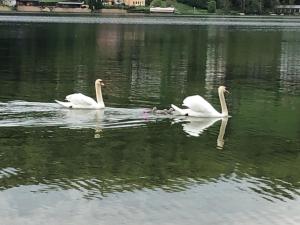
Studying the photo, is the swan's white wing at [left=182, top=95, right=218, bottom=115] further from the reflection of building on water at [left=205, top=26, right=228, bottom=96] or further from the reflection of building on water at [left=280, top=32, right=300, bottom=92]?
the reflection of building on water at [left=280, top=32, right=300, bottom=92]

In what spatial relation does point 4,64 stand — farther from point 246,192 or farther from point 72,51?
point 246,192

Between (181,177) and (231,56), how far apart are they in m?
40.5

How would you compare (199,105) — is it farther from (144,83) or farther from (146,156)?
(144,83)

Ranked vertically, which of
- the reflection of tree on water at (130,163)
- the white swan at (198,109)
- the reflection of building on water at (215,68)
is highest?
the white swan at (198,109)

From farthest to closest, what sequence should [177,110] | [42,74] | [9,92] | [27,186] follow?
[42,74] < [9,92] < [177,110] < [27,186]

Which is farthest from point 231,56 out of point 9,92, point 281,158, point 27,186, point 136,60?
point 27,186

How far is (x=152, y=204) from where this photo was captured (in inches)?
552

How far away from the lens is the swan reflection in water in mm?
20938

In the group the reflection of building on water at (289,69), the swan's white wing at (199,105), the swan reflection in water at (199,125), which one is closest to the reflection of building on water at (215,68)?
the reflection of building on water at (289,69)

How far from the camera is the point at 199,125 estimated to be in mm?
22359

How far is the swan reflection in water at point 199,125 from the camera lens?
68.7ft

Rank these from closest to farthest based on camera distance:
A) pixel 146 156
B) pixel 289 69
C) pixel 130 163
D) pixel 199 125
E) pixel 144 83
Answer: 1. pixel 130 163
2. pixel 146 156
3. pixel 199 125
4. pixel 144 83
5. pixel 289 69

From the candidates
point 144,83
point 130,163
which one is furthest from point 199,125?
point 144,83

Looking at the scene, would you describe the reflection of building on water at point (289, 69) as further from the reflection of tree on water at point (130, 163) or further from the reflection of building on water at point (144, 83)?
the reflection of tree on water at point (130, 163)
